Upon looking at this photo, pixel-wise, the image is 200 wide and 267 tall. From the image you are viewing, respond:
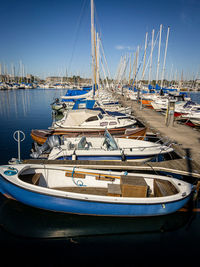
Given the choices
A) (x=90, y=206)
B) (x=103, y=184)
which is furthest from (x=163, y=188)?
(x=90, y=206)

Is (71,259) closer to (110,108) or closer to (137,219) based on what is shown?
(137,219)

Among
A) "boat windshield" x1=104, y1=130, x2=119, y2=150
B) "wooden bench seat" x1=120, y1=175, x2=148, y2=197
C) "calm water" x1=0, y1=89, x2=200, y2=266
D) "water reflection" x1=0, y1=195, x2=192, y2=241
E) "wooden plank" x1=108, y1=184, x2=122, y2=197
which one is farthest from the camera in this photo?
"boat windshield" x1=104, y1=130, x2=119, y2=150

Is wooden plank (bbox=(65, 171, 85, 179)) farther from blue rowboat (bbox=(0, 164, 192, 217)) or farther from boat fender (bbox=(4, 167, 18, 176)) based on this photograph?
boat fender (bbox=(4, 167, 18, 176))

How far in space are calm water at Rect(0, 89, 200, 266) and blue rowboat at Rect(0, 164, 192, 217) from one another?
0.67 metres

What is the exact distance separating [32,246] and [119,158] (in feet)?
18.0

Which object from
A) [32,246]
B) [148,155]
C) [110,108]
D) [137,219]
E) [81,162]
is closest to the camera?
[32,246]

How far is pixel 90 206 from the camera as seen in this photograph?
219 inches

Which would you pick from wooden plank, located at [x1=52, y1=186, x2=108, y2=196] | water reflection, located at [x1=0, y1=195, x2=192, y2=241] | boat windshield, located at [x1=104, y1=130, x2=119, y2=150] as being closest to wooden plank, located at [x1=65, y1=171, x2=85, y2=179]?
wooden plank, located at [x1=52, y1=186, x2=108, y2=196]

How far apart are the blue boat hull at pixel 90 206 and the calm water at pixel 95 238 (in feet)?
2.23

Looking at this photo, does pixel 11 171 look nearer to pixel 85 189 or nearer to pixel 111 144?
pixel 85 189

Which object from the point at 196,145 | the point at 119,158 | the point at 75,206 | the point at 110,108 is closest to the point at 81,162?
the point at 119,158

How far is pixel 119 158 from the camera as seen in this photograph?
29.5ft

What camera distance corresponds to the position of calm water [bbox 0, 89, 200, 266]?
4934 millimetres

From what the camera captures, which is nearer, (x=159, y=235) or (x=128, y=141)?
(x=159, y=235)
